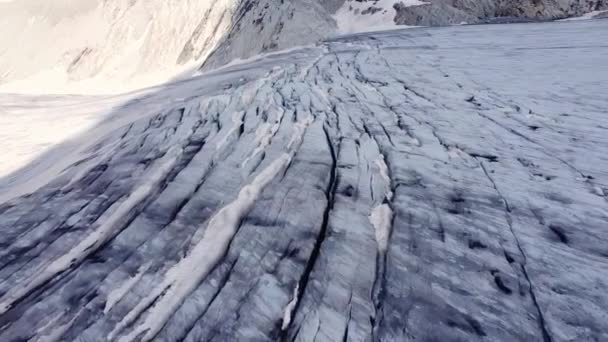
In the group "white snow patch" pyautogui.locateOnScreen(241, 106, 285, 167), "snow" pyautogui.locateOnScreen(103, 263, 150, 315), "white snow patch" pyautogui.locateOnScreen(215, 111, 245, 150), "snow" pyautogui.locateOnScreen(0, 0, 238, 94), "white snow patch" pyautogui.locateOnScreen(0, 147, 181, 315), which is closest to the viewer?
"snow" pyautogui.locateOnScreen(103, 263, 150, 315)

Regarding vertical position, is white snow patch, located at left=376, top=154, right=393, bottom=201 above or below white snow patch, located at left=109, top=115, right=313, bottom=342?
below

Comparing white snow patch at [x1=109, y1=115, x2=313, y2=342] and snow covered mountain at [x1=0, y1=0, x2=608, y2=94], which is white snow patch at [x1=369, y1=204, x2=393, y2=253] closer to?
white snow patch at [x1=109, y1=115, x2=313, y2=342]

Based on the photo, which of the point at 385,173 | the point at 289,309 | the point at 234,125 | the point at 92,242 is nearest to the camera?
the point at 289,309

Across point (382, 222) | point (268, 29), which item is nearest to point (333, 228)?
point (382, 222)

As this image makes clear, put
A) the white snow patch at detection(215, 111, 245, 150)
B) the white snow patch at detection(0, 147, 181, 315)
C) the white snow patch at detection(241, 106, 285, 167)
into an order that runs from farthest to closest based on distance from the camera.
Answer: the white snow patch at detection(215, 111, 245, 150), the white snow patch at detection(241, 106, 285, 167), the white snow patch at detection(0, 147, 181, 315)

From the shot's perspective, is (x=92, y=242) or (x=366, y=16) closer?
(x=92, y=242)

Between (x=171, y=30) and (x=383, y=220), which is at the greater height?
(x=171, y=30)

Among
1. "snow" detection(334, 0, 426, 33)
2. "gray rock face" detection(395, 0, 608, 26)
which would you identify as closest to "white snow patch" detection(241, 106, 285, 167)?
"snow" detection(334, 0, 426, 33)

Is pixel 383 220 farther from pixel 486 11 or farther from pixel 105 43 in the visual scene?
pixel 105 43
